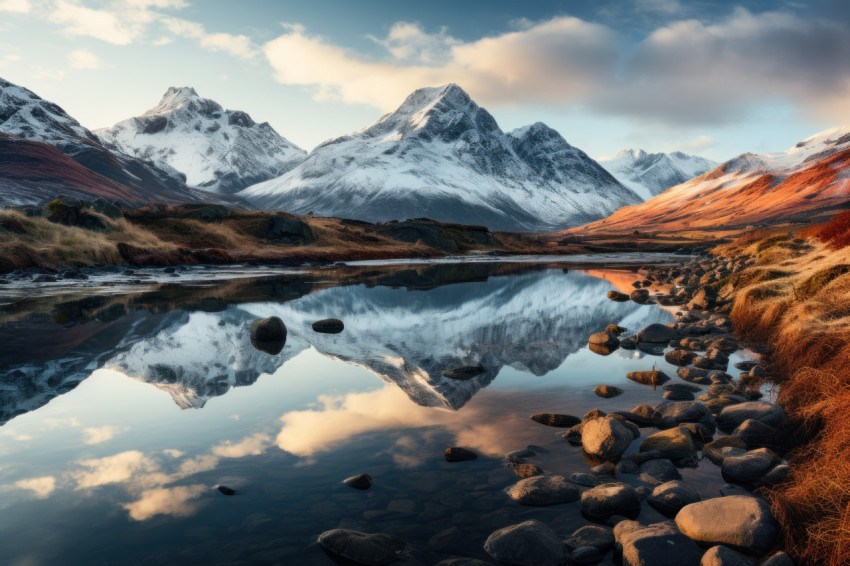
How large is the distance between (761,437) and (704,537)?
3.58 meters

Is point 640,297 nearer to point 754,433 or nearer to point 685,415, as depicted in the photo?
point 685,415

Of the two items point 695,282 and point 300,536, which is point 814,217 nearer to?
point 695,282

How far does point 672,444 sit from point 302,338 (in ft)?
43.7

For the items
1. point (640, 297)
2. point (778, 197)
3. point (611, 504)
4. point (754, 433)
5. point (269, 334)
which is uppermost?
point (778, 197)

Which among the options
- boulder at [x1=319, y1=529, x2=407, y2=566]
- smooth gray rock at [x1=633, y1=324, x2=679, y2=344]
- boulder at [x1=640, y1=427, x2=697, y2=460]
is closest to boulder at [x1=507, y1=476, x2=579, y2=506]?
boulder at [x1=319, y1=529, x2=407, y2=566]

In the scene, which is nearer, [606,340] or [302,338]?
[606,340]

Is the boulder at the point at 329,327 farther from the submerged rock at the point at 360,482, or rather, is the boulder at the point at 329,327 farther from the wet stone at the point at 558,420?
the submerged rock at the point at 360,482

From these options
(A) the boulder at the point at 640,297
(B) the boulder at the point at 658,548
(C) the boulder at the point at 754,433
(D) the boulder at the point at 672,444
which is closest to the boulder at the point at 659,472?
(D) the boulder at the point at 672,444

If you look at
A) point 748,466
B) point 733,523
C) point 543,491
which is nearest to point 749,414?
point 748,466

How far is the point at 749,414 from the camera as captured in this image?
8.47 m

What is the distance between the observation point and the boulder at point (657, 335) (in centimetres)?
1625

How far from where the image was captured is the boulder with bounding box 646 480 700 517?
6016 mm

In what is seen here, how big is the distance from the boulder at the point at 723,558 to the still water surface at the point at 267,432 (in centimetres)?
114

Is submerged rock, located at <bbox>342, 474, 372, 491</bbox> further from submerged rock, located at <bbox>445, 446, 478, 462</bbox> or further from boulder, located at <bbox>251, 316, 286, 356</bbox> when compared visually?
boulder, located at <bbox>251, 316, 286, 356</bbox>
